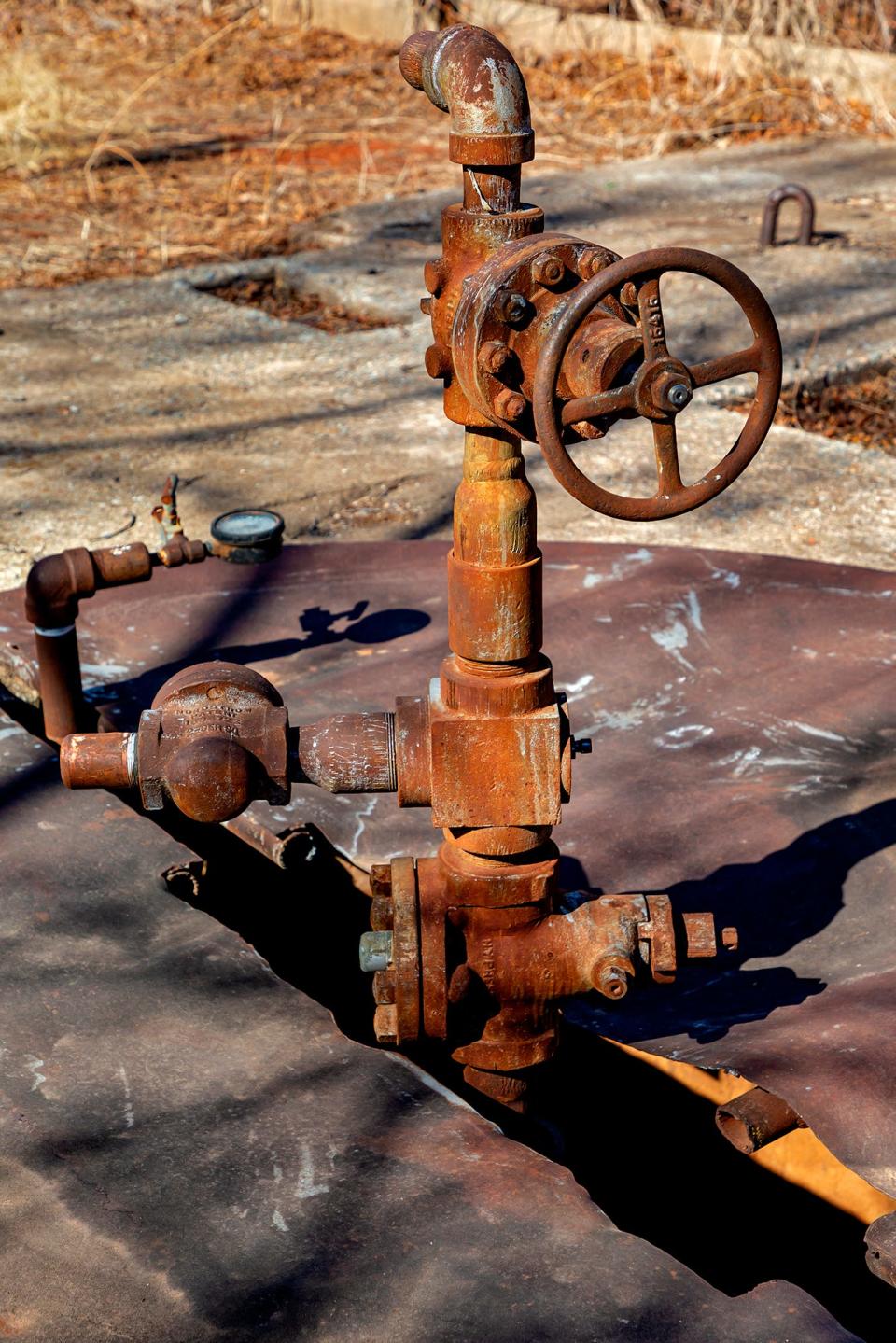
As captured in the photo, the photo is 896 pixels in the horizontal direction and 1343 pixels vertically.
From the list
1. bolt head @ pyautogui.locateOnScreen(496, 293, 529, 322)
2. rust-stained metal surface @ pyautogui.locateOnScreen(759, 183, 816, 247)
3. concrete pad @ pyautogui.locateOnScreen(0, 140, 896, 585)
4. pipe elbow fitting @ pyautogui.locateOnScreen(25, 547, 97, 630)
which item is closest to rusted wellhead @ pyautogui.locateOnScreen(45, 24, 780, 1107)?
bolt head @ pyautogui.locateOnScreen(496, 293, 529, 322)

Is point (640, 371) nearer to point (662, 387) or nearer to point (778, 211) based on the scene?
point (662, 387)

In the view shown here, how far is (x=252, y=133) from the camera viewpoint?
29.0 ft

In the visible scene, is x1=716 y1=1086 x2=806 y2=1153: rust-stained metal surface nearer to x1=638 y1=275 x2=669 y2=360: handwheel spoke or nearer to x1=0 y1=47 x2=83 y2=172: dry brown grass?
x1=638 y1=275 x2=669 y2=360: handwheel spoke

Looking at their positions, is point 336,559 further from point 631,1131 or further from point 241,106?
point 241,106

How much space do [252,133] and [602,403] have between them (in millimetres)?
8378

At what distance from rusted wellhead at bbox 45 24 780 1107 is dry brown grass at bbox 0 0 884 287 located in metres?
5.37

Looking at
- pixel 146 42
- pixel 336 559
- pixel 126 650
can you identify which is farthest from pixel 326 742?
pixel 146 42

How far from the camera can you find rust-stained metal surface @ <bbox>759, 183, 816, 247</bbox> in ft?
18.6

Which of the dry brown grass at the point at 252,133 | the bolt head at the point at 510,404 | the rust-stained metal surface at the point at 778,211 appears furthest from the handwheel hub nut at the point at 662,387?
the dry brown grass at the point at 252,133

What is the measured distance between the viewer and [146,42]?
11.4 metres

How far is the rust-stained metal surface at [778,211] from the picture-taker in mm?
5660

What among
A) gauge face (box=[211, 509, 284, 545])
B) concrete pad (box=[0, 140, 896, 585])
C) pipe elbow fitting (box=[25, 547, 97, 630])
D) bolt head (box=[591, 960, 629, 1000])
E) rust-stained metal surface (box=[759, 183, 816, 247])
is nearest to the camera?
bolt head (box=[591, 960, 629, 1000])

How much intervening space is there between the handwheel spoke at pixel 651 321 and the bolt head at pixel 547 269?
0.26ft

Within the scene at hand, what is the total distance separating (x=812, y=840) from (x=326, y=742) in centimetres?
71
